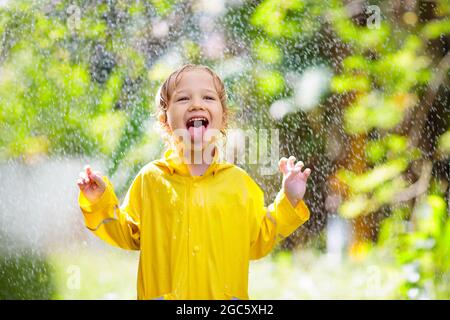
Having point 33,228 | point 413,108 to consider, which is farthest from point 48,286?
point 413,108

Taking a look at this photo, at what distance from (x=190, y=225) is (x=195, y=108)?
0.21 meters

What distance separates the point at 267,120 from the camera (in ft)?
9.41

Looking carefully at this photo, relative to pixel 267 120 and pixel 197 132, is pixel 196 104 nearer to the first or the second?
pixel 197 132

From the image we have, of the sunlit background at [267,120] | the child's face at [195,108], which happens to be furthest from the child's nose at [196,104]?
the sunlit background at [267,120]

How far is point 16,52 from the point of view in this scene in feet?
9.29

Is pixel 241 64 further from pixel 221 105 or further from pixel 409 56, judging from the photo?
pixel 221 105

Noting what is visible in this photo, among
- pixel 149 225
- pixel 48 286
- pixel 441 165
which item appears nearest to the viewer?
pixel 149 225

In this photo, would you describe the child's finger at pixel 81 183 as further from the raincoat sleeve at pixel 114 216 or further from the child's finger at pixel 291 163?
the child's finger at pixel 291 163

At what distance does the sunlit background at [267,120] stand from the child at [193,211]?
138 centimetres

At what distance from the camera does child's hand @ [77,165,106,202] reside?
1.30m

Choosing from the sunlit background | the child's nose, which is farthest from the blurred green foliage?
the child's nose

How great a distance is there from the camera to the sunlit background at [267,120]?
2799 millimetres

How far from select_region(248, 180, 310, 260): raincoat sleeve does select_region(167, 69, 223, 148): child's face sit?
4.9 inches

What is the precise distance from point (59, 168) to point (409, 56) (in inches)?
53.8
